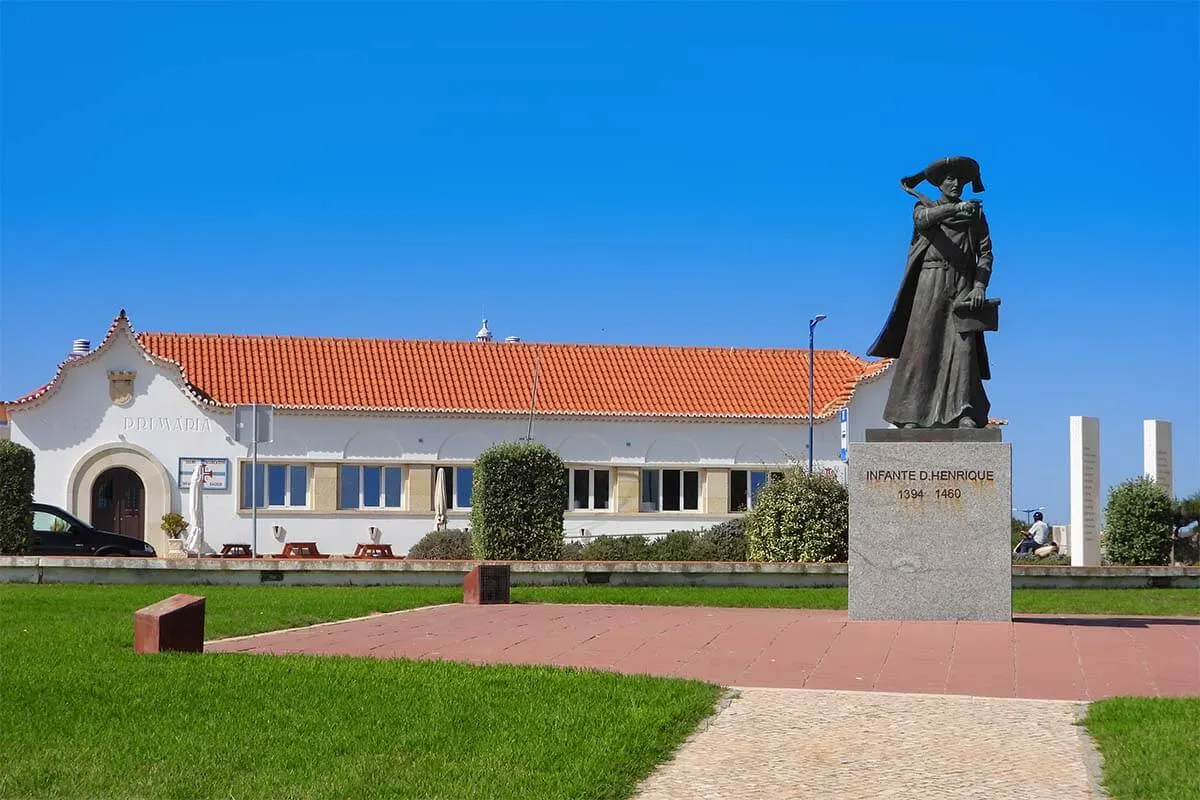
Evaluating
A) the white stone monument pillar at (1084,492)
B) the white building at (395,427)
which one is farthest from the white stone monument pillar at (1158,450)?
the white building at (395,427)

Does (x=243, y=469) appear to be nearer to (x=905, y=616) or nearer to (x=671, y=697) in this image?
(x=905, y=616)

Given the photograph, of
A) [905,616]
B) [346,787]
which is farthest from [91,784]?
[905,616]

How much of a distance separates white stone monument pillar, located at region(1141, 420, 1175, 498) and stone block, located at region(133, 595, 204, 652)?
94.3 ft

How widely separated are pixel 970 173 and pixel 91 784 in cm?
1209

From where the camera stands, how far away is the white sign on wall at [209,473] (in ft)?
127

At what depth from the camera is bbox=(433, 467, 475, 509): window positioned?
133 ft

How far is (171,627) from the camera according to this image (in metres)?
12.6

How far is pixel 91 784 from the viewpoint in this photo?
7824mm

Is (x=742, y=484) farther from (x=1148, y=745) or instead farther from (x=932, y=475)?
(x=1148, y=745)

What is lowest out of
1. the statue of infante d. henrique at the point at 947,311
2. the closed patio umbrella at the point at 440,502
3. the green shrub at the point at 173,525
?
the green shrub at the point at 173,525

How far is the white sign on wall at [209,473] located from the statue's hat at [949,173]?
85.2 feet

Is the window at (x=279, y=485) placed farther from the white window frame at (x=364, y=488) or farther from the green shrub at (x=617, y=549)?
the green shrub at (x=617, y=549)

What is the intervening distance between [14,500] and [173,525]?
460 inches

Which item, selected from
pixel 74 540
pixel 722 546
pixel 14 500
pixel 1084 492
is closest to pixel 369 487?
pixel 74 540
